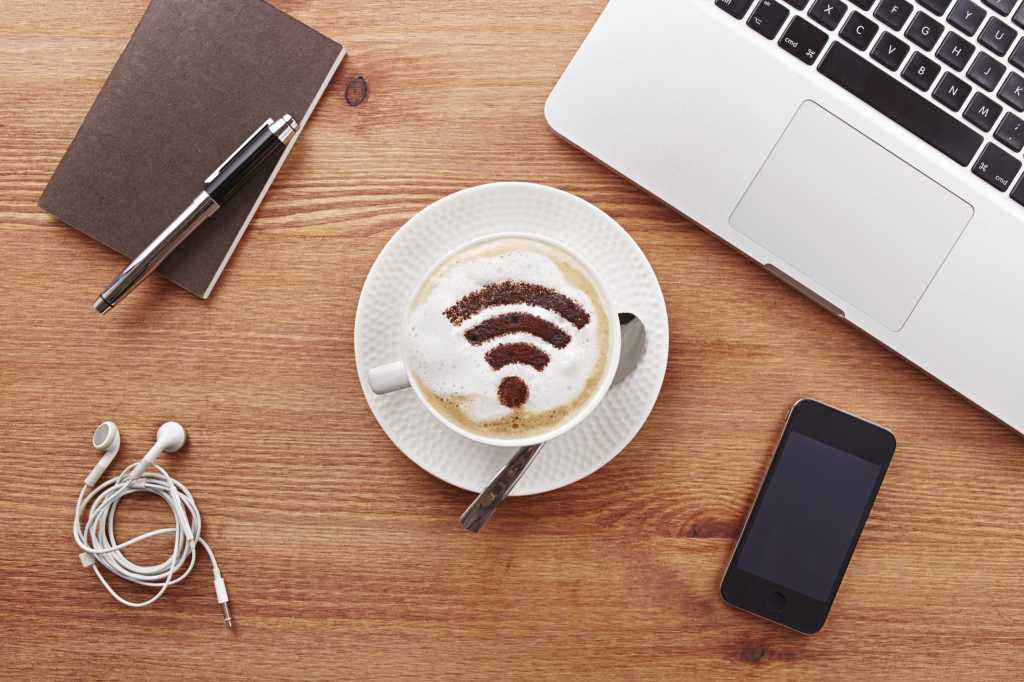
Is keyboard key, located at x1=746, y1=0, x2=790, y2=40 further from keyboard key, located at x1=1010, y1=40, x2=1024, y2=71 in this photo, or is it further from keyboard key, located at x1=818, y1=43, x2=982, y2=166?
keyboard key, located at x1=1010, y1=40, x2=1024, y2=71

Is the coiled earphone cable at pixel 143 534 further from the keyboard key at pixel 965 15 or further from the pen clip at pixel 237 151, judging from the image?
the keyboard key at pixel 965 15

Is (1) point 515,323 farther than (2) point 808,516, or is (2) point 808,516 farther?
(2) point 808,516

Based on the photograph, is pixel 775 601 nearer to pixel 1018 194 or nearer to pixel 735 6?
pixel 1018 194

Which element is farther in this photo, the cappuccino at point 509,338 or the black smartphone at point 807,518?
the black smartphone at point 807,518

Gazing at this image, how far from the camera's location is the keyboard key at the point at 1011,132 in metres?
0.70

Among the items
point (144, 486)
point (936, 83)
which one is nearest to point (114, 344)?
point (144, 486)

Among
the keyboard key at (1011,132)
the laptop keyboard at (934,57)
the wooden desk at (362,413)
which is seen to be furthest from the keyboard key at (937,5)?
the wooden desk at (362,413)

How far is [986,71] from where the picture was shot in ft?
2.29

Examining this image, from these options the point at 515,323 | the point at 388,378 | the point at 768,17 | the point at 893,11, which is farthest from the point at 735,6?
the point at 388,378

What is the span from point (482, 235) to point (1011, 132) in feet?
1.63

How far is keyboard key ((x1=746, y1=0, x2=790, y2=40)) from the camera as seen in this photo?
0.70 meters

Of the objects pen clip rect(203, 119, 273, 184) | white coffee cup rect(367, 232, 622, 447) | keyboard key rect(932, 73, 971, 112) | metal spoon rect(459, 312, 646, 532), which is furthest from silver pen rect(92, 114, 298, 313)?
keyboard key rect(932, 73, 971, 112)

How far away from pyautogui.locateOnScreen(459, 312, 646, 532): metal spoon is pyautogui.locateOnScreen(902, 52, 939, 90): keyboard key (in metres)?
0.34

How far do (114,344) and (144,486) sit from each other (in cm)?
15
